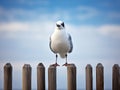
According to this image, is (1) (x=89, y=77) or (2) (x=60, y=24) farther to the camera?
(2) (x=60, y=24)

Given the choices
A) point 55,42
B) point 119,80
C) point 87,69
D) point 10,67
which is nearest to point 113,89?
point 119,80

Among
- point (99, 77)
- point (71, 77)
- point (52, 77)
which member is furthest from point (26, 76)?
point (99, 77)

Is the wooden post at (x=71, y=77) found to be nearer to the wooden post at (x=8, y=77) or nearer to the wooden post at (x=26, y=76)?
the wooden post at (x=26, y=76)

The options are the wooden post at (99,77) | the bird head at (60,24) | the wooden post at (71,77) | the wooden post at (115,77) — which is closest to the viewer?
the wooden post at (71,77)

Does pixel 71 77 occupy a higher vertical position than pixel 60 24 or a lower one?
lower

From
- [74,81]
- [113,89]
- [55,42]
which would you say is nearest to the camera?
[74,81]

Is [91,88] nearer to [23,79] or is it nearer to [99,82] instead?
[99,82]

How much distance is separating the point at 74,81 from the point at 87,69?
20.2 inches

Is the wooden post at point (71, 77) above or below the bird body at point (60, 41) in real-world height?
below

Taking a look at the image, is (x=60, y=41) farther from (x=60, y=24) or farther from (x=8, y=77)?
(x=8, y=77)

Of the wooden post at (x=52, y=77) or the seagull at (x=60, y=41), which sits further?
the seagull at (x=60, y=41)

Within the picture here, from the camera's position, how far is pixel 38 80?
7.72 metres

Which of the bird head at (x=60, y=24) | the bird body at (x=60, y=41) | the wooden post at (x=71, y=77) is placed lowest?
the wooden post at (x=71, y=77)

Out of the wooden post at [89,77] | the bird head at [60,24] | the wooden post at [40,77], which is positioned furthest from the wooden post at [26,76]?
the bird head at [60,24]
